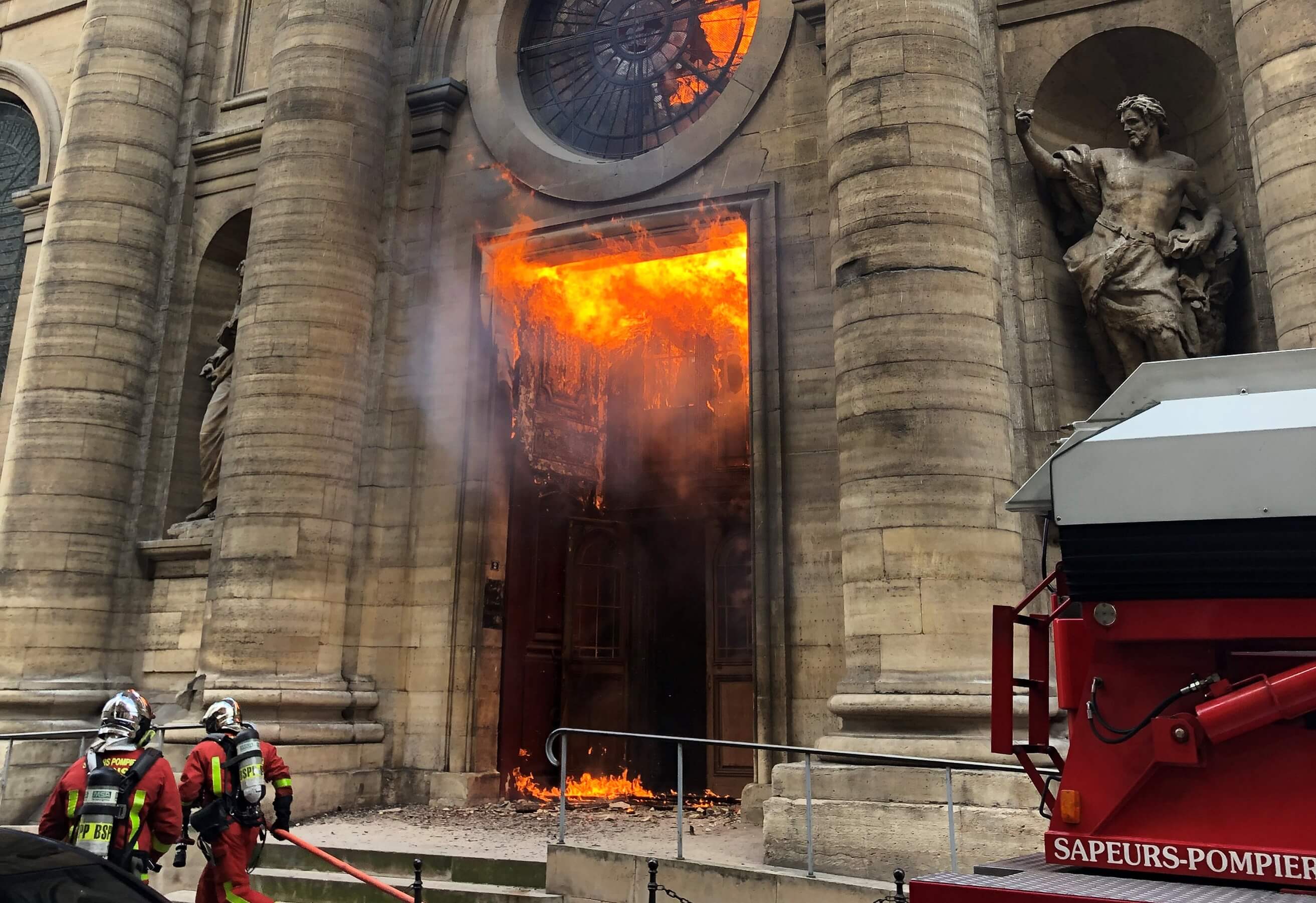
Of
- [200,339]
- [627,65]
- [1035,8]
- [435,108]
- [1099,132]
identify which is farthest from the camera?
[200,339]

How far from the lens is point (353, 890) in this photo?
8172 mm

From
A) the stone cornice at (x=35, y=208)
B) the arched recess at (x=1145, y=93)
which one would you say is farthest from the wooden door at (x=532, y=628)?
the stone cornice at (x=35, y=208)

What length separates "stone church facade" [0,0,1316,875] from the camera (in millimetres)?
8016

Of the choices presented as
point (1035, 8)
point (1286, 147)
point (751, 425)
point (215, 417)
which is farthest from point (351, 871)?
point (1035, 8)

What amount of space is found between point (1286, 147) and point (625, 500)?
336 inches

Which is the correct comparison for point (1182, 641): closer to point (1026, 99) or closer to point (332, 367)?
point (1026, 99)

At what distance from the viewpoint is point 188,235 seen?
14.1m

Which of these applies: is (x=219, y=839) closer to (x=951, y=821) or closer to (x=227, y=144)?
(x=951, y=821)

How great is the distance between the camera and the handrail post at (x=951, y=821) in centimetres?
653

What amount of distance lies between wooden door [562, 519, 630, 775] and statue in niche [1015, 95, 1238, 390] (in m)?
6.37

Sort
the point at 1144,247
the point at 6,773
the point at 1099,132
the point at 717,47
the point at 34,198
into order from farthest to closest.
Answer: the point at 34,198 → the point at 717,47 → the point at 6,773 → the point at 1099,132 → the point at 1144,247

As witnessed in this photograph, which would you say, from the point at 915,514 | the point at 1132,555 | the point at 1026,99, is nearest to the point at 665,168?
the point at 1026,99

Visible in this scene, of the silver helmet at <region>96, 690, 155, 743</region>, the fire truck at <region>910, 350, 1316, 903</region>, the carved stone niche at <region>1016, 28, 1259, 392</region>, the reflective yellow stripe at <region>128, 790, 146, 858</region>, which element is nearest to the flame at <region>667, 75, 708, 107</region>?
the carved stone niche at <region>1016, 28, 1259, 392</region>

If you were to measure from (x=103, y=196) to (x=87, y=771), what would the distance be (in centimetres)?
986
